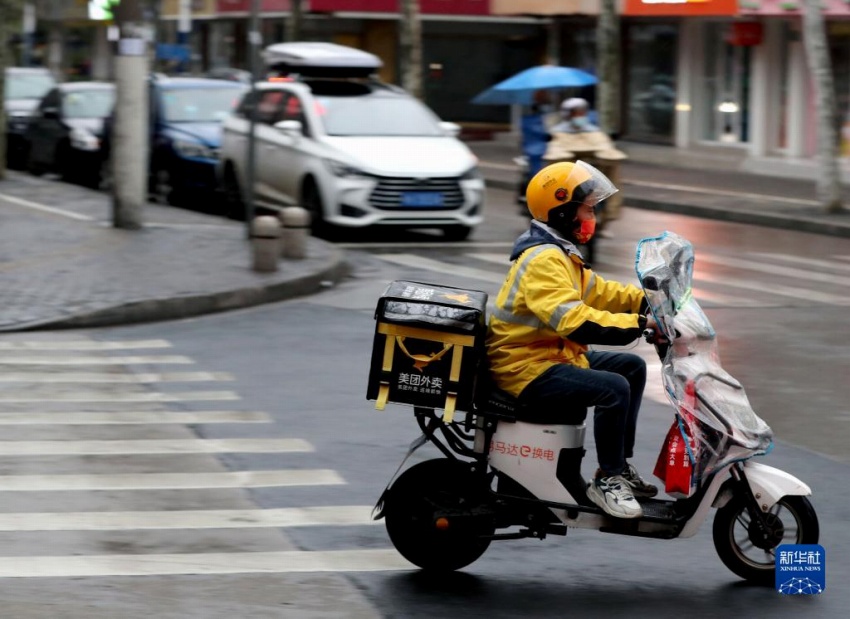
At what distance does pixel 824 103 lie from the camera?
21.4 metres

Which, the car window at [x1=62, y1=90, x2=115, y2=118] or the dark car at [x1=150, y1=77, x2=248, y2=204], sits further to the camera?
the car window at [x1=62, y1=90, x2=115, y2=118]

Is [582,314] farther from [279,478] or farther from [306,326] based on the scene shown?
[306,326]

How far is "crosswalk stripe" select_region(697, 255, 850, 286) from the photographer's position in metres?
15.8

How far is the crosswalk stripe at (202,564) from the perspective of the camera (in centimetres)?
597

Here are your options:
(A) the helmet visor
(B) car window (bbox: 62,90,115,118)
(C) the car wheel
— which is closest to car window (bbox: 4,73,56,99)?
(B) car window (bbox: 62,90,115,118)

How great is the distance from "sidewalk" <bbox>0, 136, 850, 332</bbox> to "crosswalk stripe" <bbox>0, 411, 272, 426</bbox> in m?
3.02

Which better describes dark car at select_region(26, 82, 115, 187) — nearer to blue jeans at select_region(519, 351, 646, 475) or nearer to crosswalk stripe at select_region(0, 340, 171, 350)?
crosswalk stripe at select_region(0, 340, 171, 350)

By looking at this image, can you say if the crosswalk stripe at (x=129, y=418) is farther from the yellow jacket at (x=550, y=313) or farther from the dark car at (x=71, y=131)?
the dark car at (x=71, y=131)

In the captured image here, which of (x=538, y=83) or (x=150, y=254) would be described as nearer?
(x=150, y=254)

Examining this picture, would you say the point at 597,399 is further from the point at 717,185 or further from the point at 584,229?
the point at 717,185

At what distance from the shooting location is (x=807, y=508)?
5965 mm

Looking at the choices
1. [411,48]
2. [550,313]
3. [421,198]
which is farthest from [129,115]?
[411,48]

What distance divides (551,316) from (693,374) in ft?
1.82

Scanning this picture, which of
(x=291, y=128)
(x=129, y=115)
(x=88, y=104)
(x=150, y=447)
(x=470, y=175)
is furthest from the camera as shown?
(x=88, y=104)
